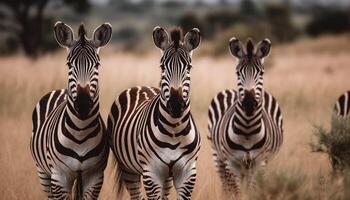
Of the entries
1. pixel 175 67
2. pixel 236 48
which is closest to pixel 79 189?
pixel 175 67

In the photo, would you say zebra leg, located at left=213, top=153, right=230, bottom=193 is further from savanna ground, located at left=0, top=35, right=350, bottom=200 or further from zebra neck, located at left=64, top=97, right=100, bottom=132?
zebra neck, located at left=64, top=97, right=100, bottom=132

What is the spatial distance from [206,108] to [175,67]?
7.25 meters

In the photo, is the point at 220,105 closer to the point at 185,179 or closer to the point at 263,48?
the point at 263,48

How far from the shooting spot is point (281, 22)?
46406 mm

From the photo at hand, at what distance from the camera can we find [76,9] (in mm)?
30812

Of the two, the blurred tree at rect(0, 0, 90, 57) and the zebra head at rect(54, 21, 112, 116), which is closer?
the zebra head at rect(54, 21, 112, 116)

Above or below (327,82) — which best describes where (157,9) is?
above

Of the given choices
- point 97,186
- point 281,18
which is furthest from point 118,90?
point 281,18

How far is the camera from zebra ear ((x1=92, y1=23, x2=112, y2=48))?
18.9 ft

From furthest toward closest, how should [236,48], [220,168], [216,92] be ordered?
1. [216,92]
2. [220,168]
3. [236,48]

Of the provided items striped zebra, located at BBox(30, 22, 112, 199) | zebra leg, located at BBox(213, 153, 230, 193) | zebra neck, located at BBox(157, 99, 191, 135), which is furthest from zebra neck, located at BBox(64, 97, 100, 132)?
zebra leg, located at BBox(213, 153, 230, 193)

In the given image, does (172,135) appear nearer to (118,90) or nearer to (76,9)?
(118,90)

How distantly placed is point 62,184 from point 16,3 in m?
25.2

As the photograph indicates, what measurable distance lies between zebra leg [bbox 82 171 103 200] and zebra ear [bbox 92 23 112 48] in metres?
1.26
